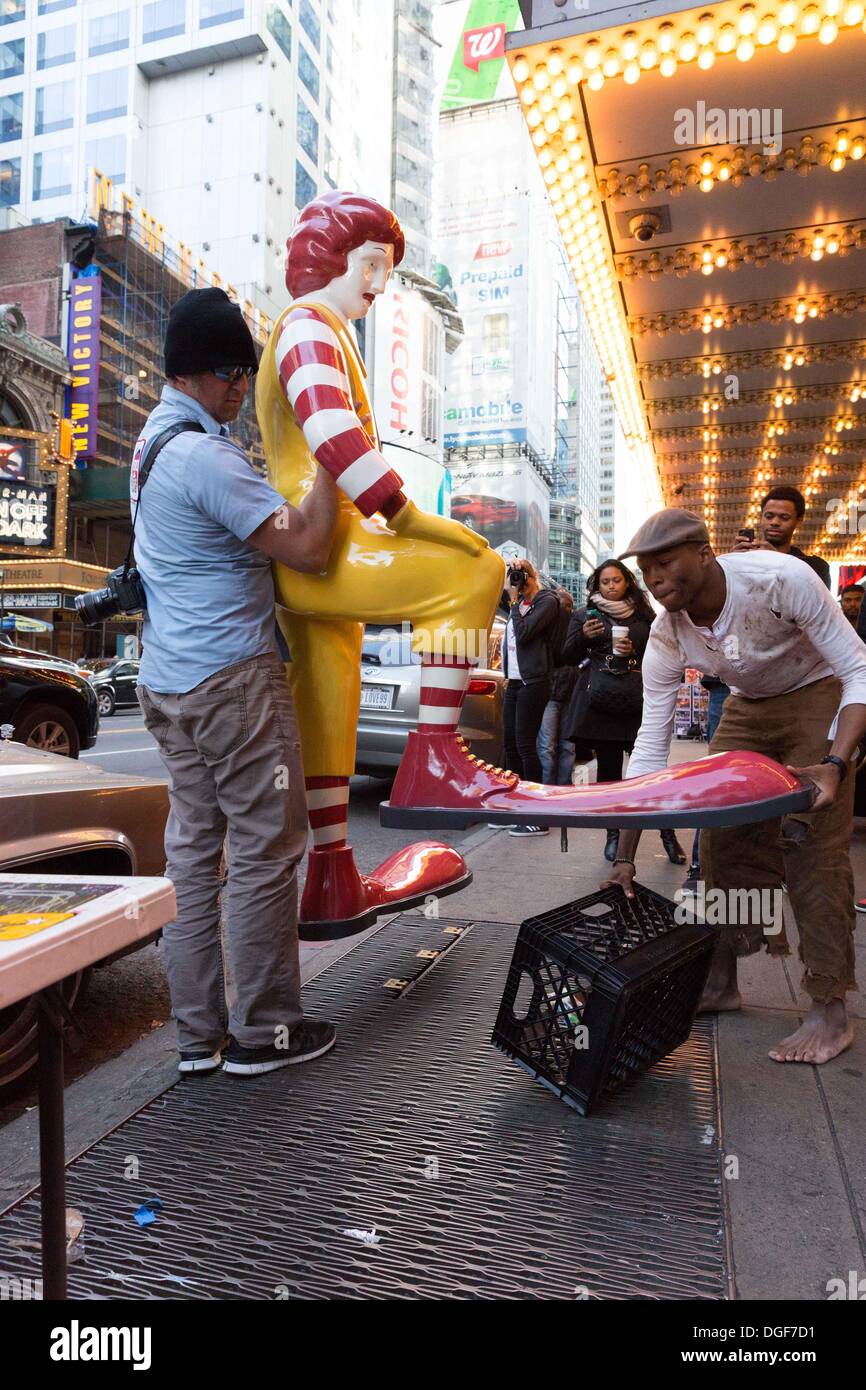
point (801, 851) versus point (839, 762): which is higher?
point (839, 762)

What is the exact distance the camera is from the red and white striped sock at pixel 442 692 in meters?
2.52

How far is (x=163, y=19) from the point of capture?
150 ft

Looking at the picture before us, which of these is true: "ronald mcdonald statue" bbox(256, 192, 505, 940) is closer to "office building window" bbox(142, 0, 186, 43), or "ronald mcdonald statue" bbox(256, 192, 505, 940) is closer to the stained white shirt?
the stained white shirt

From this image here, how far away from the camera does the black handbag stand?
5.58 metres

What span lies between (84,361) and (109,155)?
21.9 m

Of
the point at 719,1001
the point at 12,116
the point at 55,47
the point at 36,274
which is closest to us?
the point at 719,1001

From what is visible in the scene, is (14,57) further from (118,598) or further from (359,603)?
(359,603)

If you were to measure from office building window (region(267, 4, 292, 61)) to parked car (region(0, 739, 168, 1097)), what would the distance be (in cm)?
5404

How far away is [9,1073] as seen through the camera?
255 cm

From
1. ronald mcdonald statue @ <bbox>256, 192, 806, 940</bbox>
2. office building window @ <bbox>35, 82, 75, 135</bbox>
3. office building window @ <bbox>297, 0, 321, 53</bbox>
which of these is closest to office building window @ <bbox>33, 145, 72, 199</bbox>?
office building window @ <bbox>35, 82, 75, 135</bbox>

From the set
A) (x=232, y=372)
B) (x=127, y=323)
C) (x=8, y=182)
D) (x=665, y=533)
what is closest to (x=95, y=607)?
(x=232, y=372)

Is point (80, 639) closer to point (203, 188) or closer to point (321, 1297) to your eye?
point (203, 188)

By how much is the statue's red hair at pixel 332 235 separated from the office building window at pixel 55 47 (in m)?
57.0
